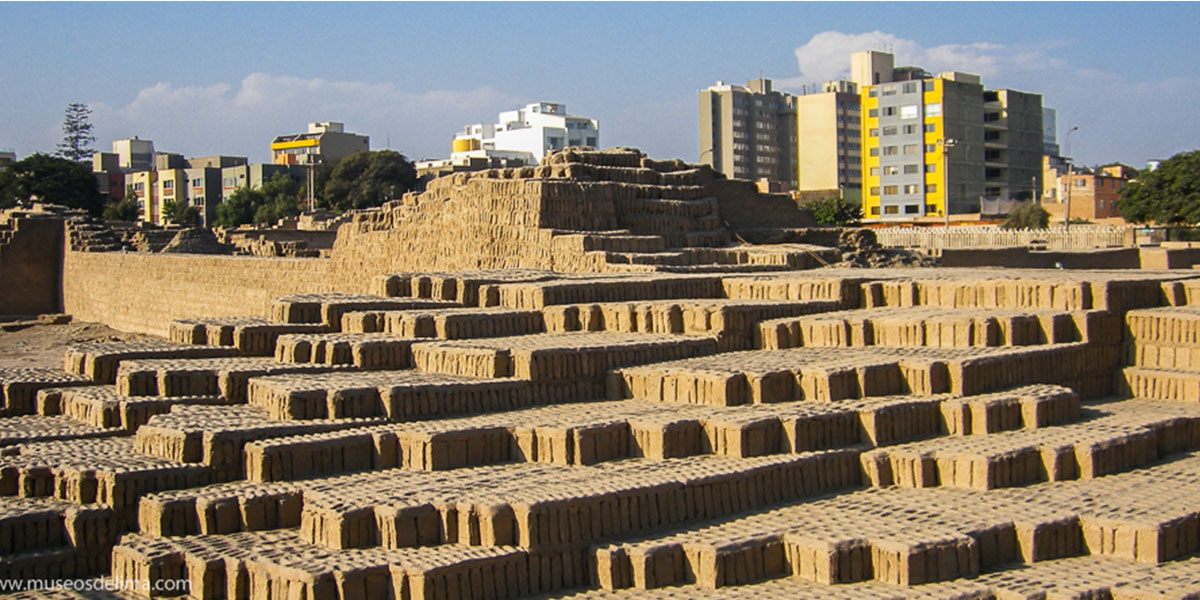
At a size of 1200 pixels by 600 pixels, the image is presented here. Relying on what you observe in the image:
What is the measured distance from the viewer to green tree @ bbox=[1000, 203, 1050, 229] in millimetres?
41469

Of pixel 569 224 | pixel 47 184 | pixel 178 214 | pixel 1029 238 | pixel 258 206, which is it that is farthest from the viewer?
pixel 178 214

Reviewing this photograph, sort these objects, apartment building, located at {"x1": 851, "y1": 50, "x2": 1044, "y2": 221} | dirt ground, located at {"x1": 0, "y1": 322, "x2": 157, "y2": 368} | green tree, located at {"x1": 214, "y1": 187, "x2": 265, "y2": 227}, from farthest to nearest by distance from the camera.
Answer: green tree, located at {"x1": 214, "y1": 187, "x2": 265, "y2": 227} → apartment building, located at {"x1": 851, "y1": 50, "x2": 1044, "y2": 221} → dirt ground, located at {"x1": 0, "y1": 322, "x2": 157, "y2": 368}

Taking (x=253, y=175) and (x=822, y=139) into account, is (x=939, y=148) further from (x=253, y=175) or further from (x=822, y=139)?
(x=253, y=175)

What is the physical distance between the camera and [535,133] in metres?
89.5

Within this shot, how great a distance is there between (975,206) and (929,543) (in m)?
52.2

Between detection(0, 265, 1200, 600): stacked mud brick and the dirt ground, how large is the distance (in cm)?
1200

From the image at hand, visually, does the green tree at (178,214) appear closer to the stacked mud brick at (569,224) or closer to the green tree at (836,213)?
the green tree at (836,213)

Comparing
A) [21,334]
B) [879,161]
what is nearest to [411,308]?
[21,334]

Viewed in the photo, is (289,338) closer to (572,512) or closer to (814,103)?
(572,512)

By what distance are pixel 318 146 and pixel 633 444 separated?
249 ft

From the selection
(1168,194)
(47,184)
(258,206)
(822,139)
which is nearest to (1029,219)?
(1168,194)

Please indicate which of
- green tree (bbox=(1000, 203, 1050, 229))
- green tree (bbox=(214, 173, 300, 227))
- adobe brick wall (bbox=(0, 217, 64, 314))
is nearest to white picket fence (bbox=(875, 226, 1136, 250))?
green tree (bbox=(1000, 203, 1050, 229))

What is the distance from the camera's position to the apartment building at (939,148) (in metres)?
54.8

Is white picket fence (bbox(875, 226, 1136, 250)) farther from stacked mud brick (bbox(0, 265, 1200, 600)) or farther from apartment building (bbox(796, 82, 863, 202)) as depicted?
apartment building (bbox(796, 82, 863, 202))
